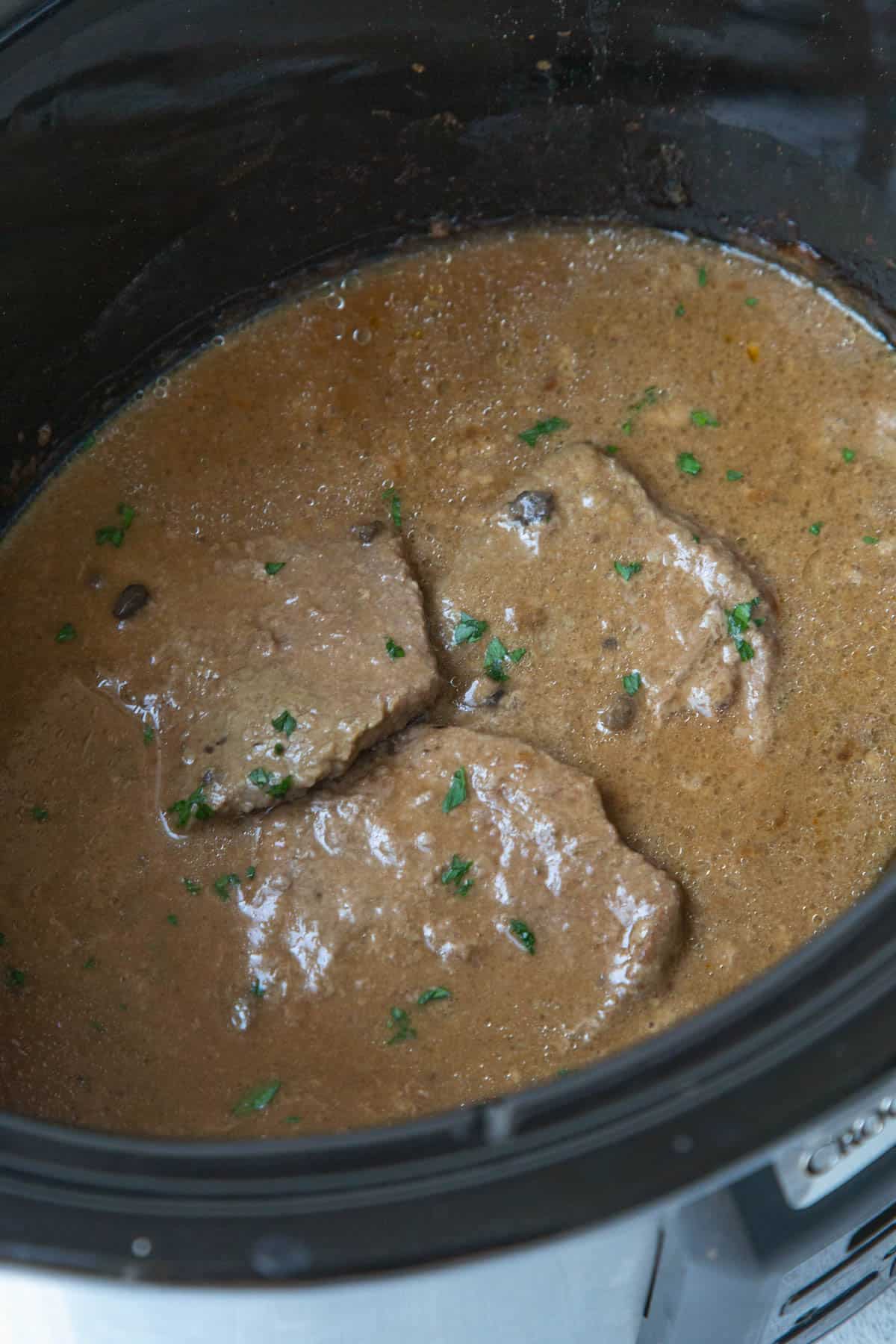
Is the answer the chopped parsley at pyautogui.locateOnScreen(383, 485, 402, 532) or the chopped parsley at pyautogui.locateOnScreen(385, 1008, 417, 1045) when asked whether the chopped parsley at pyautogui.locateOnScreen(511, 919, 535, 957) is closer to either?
the chopped parsley at pyautogui.locateOnScreen(385, 1008, 417, 1045)

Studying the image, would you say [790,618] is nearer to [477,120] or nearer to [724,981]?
[724,981]

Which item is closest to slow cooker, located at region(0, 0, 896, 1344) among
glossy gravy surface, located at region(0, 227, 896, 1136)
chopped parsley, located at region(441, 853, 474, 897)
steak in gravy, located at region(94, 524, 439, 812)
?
glossy gravy surface, located at region(0, 227, 896, 1136)

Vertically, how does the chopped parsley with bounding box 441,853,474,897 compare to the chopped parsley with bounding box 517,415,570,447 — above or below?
below

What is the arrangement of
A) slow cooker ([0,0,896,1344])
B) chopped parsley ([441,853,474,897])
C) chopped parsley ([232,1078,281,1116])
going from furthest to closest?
chopped parsley ([441,853,474,897])
chopped parsley ([232,1078,281,1116])
slow cooker ([0,0,896,1344])

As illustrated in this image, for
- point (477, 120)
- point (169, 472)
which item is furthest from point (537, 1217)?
point (477, 120)

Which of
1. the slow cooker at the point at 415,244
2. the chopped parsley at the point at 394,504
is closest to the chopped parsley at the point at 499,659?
the chopped parsley at the point at 394,504

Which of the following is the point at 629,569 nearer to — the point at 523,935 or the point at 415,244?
the point at 523,935
